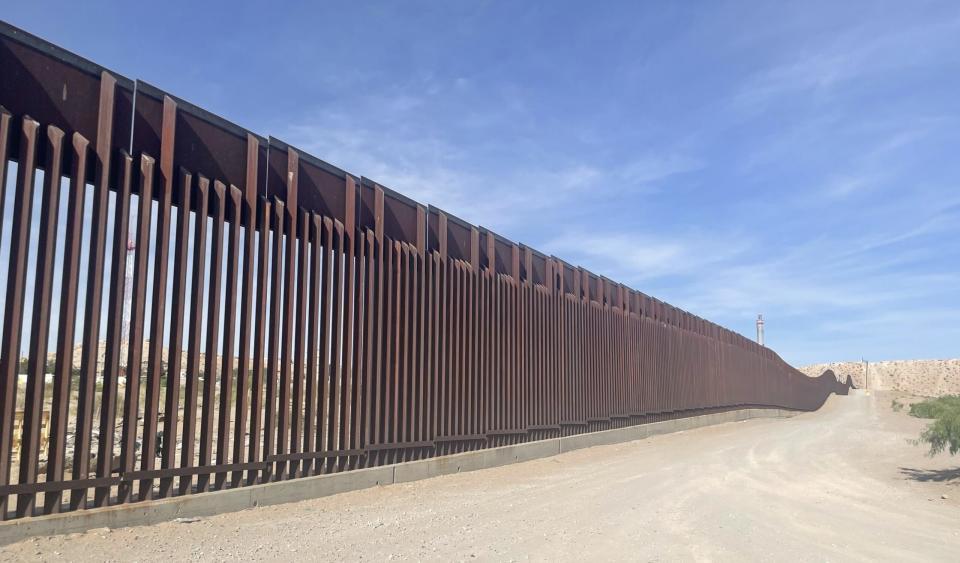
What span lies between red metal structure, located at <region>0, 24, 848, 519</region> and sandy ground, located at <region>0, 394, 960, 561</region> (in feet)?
2.60

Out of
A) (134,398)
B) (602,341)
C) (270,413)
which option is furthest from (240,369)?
(602,341)

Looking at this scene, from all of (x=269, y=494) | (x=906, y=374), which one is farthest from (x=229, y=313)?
(x=906, y=374)

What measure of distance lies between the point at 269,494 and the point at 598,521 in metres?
4.08

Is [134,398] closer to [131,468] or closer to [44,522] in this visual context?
[131,468]

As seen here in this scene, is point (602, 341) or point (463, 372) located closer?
point (463, 372)

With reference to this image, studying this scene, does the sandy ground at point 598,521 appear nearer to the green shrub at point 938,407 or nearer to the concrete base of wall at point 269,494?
the concrete base of wall at point 269,494

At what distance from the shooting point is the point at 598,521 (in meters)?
9.27

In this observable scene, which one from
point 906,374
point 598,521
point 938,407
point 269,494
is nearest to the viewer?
point 598,521

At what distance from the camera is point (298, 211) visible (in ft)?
35.4

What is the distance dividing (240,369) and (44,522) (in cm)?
298

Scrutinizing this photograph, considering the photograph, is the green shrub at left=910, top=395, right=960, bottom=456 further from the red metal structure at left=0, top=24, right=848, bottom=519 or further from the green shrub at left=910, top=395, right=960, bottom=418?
the red metal structure at left=0, top=24, right=848, bottom=519

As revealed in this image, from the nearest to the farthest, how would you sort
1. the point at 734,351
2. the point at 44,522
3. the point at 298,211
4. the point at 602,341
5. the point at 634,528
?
the point at 44,522
the point at 634,528
the point at 298,211
the point at 602,341
the point at 734,351

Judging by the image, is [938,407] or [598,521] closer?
[598,521]

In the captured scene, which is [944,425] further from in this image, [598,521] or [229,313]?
[229,313]
